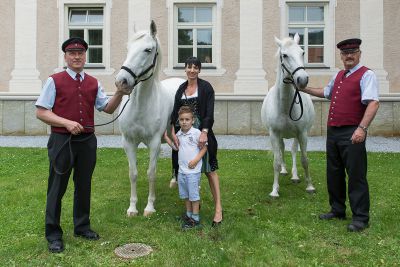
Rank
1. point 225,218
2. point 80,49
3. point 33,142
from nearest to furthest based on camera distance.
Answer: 1. point 80,49
2. point 225,218
3. point 33,142

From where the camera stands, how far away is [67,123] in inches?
139

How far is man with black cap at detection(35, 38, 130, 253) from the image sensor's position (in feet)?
12.1

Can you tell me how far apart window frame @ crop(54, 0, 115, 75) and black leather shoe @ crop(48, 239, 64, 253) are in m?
10.1

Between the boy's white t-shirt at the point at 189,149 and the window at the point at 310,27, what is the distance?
9.78 meters

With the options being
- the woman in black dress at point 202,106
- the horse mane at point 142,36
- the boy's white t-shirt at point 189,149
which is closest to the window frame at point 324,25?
the horse mane at point 142,36

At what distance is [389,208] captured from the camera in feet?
16.7

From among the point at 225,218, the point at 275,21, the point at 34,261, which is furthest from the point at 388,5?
the point at 34,261

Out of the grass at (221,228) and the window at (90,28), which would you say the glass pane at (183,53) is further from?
the grass at (221,228)

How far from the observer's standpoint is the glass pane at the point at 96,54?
13562 millimetres

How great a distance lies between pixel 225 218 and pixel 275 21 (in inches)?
383

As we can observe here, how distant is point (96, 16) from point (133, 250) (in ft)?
37.7

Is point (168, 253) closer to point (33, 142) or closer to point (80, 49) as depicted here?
point (80, 49)

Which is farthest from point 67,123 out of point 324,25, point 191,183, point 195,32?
point 324,25

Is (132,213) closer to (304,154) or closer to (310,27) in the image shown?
(304,154)
